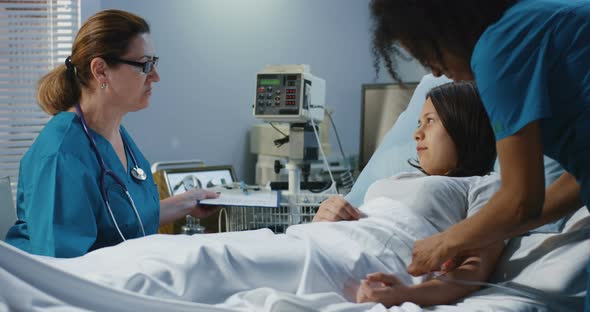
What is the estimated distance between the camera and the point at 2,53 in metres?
2.85

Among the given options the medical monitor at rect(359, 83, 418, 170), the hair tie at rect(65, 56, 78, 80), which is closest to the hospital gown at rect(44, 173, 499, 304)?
the hair tie at rect(65, 56, 78, 80)

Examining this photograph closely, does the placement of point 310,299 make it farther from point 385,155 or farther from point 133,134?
point 133,134

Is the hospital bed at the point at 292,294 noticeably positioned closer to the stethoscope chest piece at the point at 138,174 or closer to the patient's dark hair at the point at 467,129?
the patient's dark hair at the point at 467,129

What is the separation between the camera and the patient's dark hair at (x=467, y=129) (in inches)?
67.0

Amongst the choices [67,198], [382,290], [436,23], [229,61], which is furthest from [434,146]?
[229,61]

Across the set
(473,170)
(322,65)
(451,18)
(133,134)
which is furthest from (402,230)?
(322,65)

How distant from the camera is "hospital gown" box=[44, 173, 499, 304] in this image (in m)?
1.21

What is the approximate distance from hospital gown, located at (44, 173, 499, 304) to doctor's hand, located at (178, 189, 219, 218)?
646 millimetres

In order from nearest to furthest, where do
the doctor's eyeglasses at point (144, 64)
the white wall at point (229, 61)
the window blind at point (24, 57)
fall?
the doctor's eyeglasses at point (144, 64) → the window blind at point (24, 57) → the white wall at point (229, 61)

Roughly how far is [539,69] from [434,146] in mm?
689

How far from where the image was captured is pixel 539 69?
3.46 feet

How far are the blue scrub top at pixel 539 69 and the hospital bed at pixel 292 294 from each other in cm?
38

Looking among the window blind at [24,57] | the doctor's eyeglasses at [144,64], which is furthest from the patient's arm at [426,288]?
the window blind at [24,57]

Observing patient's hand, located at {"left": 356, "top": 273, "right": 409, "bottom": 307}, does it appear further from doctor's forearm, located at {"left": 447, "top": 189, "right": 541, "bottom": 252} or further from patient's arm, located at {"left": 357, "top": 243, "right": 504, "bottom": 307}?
doctor's forearm, located at {"left": 447, "top": 189, "right": 541, "bottom": 252}
